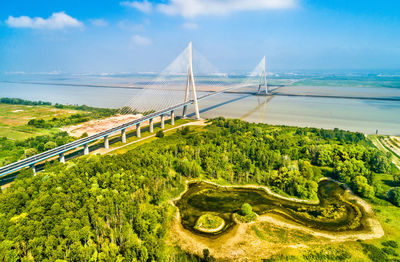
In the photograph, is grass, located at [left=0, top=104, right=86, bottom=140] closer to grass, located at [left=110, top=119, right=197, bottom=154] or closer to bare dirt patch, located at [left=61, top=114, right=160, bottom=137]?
bare dirt patch, located at [left=61, top=114, right=160, bottom=137]

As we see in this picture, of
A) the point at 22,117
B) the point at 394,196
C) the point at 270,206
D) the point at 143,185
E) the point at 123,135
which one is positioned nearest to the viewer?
the point at 394,196

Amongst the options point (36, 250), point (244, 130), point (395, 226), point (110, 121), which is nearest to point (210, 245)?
point (36, 250)

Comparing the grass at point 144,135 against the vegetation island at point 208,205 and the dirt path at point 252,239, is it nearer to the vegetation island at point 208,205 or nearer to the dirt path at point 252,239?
the vegetation island at point 208,205

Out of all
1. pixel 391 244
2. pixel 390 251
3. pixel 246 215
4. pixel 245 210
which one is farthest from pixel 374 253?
pixel 245 210

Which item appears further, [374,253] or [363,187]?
[363,187]

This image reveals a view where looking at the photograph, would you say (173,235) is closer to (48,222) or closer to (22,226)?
(48,222)

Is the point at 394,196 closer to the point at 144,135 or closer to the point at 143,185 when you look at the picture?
the point at 143,185
